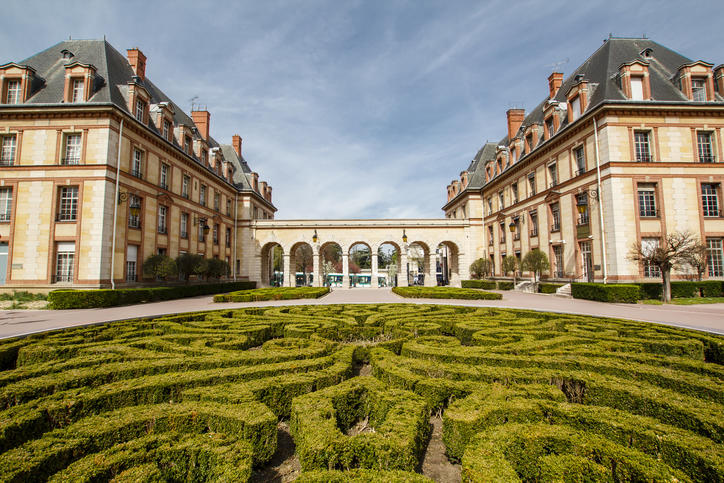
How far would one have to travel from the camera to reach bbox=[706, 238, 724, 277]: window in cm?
2055

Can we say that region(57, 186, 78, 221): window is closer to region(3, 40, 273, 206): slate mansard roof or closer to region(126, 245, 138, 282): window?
region(126, 245, 138, 282): window

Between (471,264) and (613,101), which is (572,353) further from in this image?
(471,264)

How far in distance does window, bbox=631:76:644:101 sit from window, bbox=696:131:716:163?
454 cm

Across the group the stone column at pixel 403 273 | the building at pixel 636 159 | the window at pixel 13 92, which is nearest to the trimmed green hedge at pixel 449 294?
the building at pixel 636 159

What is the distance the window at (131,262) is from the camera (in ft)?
70.1

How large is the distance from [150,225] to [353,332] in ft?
72.9

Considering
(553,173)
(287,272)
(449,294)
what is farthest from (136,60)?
(553,173)

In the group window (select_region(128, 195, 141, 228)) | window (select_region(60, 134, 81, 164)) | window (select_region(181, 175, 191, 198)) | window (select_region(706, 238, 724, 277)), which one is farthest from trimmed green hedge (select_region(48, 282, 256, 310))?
window (select_region(706, 238, 724, 277))

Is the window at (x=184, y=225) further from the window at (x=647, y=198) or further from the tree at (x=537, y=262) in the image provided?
the window at (x=647, y=198)

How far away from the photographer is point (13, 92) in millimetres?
20391

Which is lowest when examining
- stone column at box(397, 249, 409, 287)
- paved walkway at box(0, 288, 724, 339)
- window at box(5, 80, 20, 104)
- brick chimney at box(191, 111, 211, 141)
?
paved walkway at box(0, 288, 724, 339)

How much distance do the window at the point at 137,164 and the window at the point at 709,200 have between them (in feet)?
122

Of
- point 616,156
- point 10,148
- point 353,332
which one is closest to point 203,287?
point 10,148

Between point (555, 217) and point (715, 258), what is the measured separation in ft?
31.0
